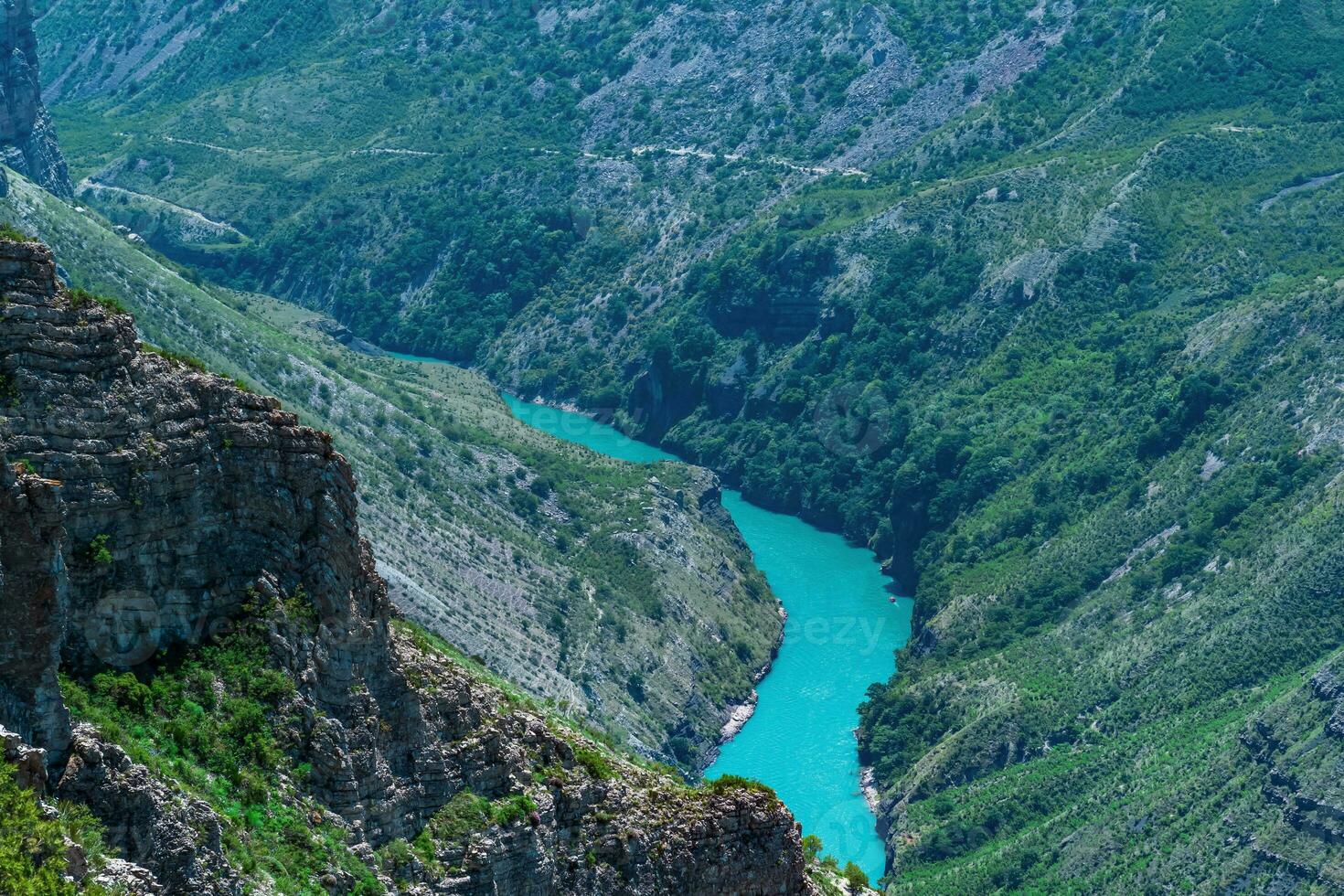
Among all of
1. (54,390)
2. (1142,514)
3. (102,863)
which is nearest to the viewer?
(102,863)

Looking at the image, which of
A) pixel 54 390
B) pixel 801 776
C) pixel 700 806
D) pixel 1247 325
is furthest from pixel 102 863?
pixel 1247 325

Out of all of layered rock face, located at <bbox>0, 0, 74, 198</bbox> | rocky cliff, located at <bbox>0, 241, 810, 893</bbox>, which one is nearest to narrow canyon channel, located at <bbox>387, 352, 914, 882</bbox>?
layered rock face, located at <bbox>0, 0, 74, 198</bbox>

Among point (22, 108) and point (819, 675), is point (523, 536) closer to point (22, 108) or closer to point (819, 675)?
point (819, 675)

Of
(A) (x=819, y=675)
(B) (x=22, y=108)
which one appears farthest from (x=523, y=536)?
(B) (x=22, y=108)

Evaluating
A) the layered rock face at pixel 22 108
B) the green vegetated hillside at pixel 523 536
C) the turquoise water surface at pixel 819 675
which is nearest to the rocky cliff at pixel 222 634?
the green vegetated hillside at pixel 523 536

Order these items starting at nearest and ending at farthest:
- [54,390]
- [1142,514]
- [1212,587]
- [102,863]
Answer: [102,863] → [54,390] → [1212,587] → [1142,514]

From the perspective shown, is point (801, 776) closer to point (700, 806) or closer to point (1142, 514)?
point (1142, 514)

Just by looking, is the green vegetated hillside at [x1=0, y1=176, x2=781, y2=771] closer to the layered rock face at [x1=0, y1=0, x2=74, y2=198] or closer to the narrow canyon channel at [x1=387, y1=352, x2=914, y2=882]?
the narrow canyon channel at [x1=387, y1=352, x2=914, y2=882]
